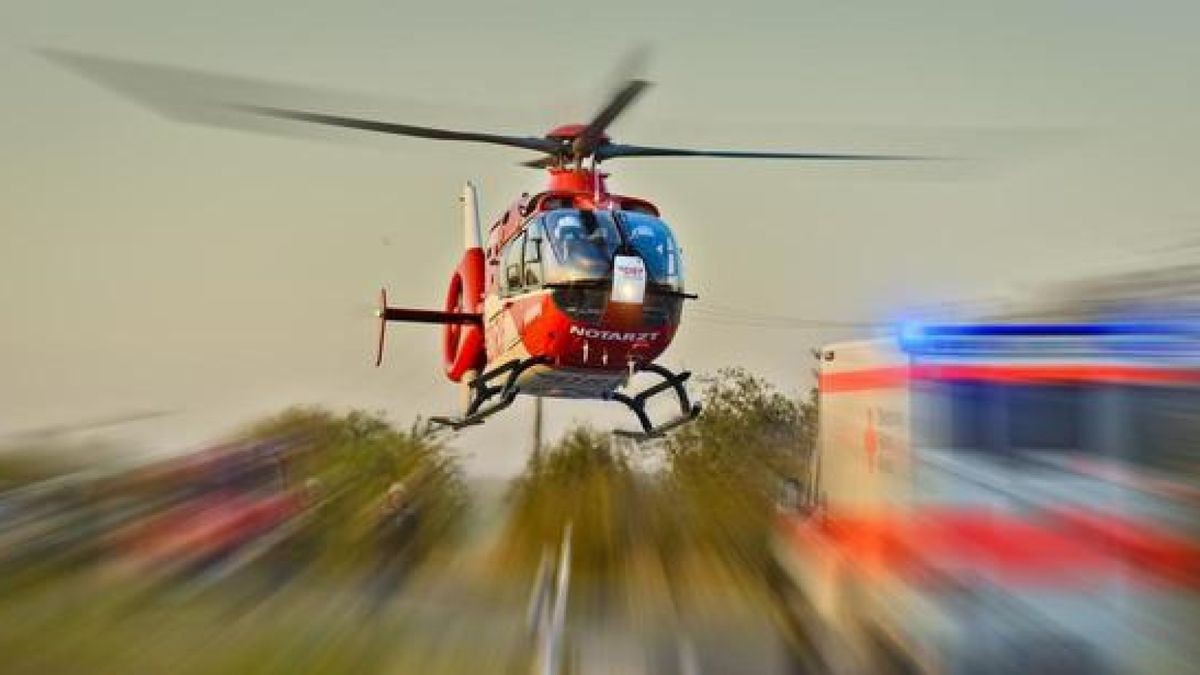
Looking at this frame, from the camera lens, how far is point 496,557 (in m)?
17.8

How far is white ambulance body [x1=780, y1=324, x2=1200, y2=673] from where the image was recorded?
615 cm

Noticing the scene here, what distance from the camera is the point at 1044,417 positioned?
22.6ft

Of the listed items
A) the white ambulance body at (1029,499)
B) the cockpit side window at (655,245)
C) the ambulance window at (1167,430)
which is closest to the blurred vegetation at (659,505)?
the cockpit side window at (655,245)

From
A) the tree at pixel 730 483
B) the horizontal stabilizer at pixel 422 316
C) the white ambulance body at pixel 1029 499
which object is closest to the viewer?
the white ambulance body at pixel 1029 499

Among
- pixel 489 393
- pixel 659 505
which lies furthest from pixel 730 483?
pixel 489 393

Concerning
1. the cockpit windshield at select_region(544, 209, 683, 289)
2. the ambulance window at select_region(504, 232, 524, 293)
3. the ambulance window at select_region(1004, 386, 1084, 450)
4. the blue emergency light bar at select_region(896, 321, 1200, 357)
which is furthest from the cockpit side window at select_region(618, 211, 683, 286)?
the ambulance window at select_region(1004, 386, 1084, 450)

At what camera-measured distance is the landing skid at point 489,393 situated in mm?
17938

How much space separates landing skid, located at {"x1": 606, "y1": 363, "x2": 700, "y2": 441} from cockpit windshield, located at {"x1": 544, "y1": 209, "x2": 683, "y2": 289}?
4.76ft

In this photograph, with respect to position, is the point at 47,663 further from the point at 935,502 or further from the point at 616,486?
the point at 616,486

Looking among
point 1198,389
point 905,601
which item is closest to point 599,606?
point 905,601

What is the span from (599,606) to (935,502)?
24.3 feet

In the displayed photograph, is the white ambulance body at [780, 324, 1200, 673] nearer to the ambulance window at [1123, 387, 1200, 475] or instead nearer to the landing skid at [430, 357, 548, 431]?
the ambulance window at [1123, 387, 1200, 475]

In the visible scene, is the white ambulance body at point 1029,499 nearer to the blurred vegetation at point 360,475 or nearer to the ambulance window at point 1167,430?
the ambulance window at point 1167,430

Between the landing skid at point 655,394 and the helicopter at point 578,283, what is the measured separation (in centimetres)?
1
